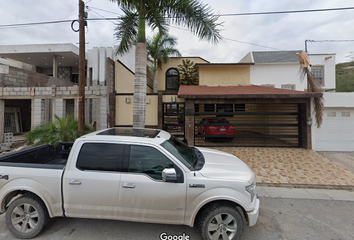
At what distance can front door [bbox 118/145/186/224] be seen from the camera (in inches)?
100

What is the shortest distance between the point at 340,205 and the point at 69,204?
5574 millimetres

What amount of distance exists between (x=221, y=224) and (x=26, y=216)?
3.11 meters

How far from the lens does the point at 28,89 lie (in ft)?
31.5

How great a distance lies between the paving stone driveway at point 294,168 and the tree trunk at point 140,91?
4.37 metres

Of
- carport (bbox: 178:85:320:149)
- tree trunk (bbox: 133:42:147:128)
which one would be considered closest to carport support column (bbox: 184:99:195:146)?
carport (bbox: 178:85:320:149)

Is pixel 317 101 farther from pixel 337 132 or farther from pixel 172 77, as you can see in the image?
pixel 172 77

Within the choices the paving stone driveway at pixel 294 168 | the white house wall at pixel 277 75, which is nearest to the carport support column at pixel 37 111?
the paving stone driveway at pixel 294 168

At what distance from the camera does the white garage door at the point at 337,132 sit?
832 cm

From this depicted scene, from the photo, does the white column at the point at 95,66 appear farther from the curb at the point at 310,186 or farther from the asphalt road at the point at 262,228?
the curb at the point at 310,186

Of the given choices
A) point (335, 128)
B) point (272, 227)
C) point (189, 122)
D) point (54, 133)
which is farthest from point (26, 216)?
point (335, 128)

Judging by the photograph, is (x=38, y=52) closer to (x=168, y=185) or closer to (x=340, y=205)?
(x=168, y=185)

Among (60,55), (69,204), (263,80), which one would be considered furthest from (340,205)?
(60,55)

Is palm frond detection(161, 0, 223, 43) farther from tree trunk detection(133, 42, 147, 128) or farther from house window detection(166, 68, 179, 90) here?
house window detection(166, 68, 179, 90)

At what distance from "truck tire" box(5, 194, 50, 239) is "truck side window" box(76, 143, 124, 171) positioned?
0.96 meters
